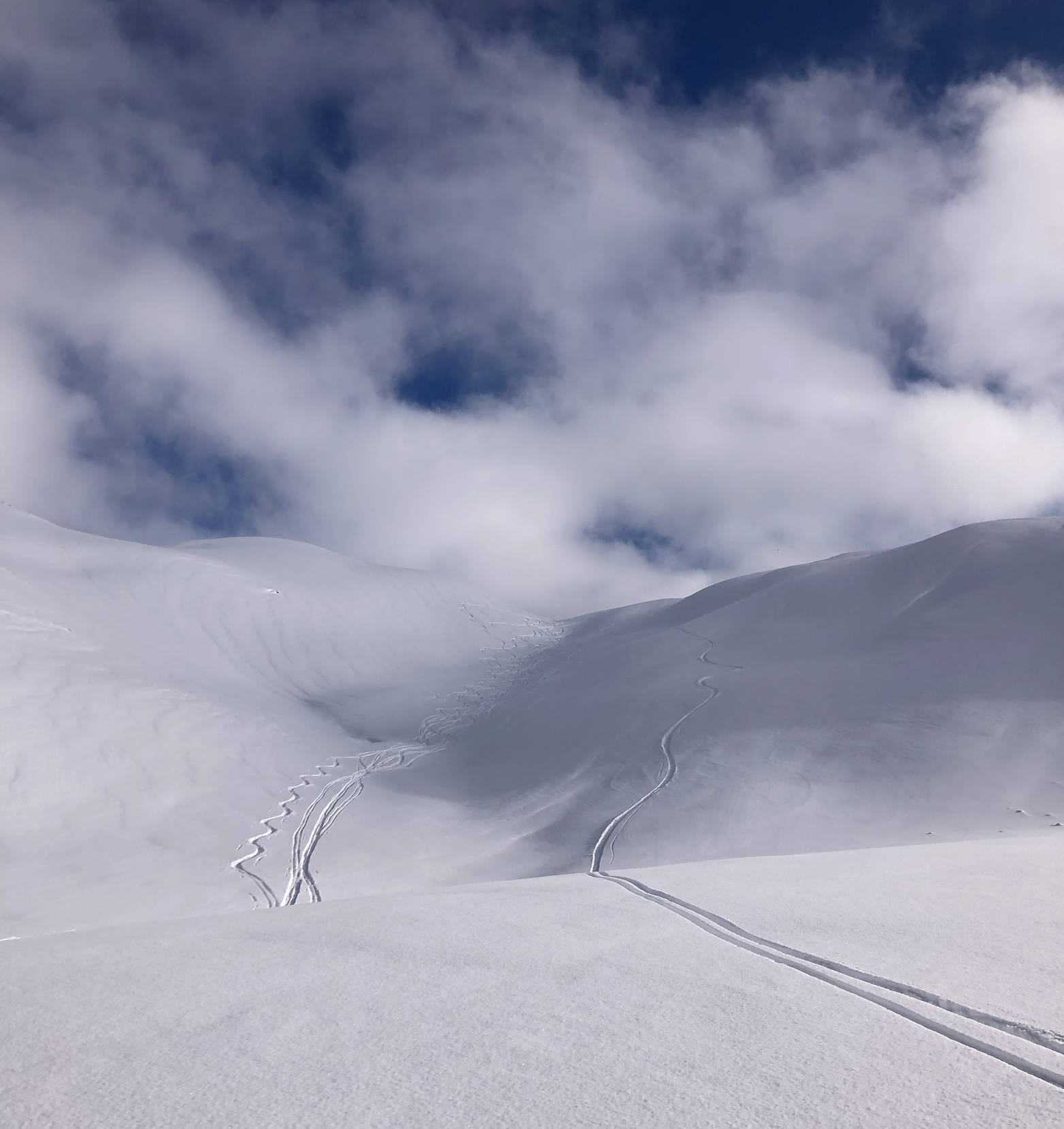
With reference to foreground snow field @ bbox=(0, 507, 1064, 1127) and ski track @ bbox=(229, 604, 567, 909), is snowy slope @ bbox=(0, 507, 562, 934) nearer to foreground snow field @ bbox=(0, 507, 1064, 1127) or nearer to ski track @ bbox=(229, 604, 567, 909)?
foreground snow field @ bbox=(0, 507, 1064, 1127)

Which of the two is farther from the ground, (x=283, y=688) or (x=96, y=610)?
(x=96, y=610)

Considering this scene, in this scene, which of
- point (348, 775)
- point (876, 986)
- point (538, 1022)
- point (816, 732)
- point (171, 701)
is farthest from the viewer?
point (348, 775)

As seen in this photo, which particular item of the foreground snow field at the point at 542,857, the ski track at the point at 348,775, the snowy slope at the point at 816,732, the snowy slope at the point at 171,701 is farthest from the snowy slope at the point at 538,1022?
the snowy slope at the point at 816,732

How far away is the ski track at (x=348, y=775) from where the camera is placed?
10938mm

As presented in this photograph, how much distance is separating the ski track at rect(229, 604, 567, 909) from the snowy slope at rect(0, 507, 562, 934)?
10.2 inches

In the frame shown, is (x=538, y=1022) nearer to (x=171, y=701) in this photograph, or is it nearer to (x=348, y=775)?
(x=348, y=775)

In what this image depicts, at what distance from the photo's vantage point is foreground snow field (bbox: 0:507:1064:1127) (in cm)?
233

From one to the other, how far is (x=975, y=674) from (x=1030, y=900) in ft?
41.4

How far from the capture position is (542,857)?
12305 millimetres

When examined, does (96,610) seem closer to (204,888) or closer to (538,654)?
(204,888)

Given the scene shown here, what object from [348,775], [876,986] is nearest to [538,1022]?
[876,986]

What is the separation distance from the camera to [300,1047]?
8.52 ft

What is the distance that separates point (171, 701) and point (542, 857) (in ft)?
33.2

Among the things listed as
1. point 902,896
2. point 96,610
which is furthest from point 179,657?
point 902,896
